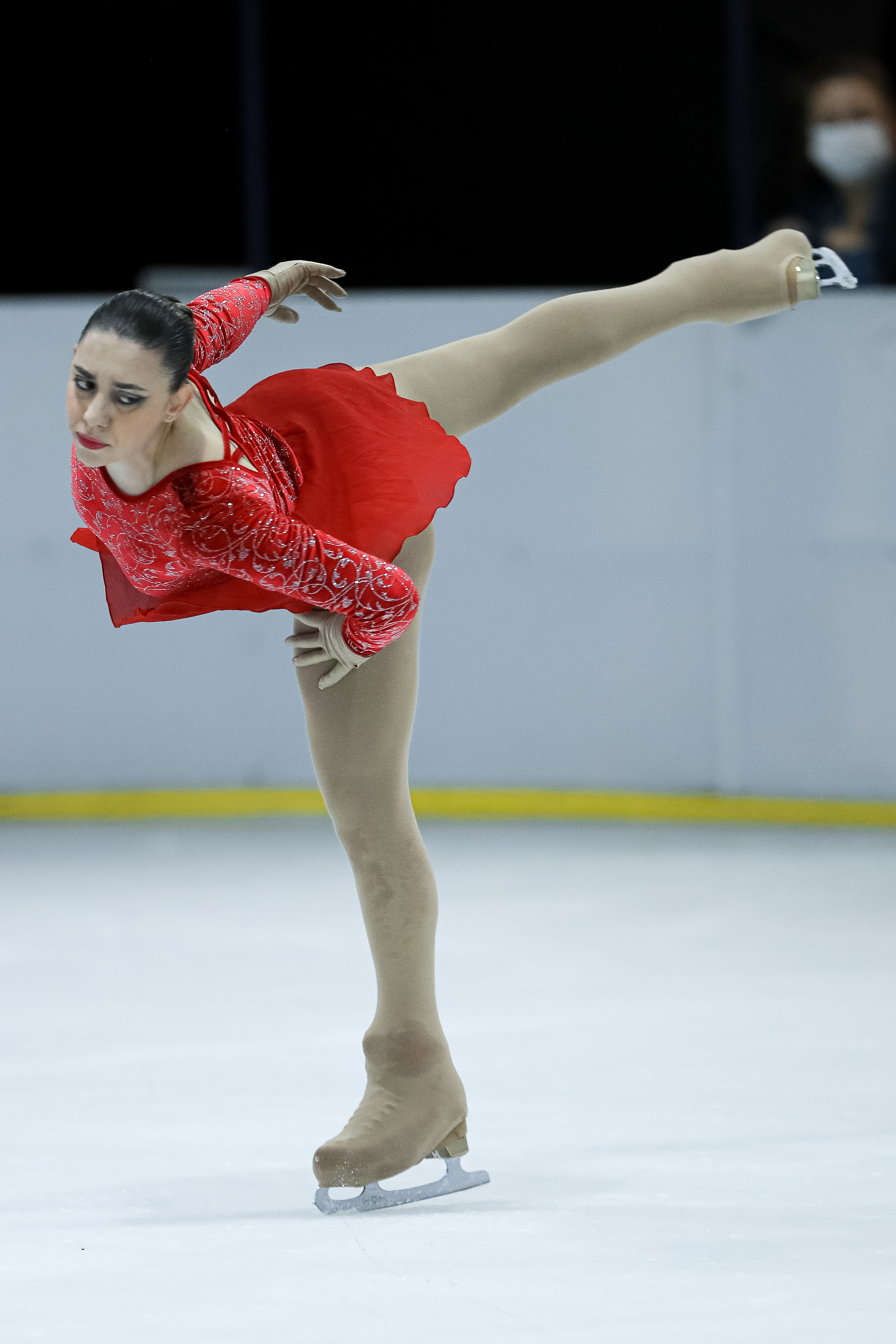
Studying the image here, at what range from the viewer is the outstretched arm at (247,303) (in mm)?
1984

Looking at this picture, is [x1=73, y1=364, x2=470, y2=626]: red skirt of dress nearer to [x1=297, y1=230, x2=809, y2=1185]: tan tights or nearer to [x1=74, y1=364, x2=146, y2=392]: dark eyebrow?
[x1=297, y1=230, x2=809, y2=1185]: tan tights

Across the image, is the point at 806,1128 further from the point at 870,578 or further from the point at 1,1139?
the point at 870,578

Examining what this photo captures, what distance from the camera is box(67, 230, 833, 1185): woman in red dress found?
177cm

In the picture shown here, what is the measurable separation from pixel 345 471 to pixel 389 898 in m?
0.52

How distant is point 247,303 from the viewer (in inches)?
83.0

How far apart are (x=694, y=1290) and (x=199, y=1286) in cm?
52

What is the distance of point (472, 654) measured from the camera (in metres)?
4.89

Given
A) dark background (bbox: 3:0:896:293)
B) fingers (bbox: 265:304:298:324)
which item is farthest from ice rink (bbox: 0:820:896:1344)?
dark background (bbox: 3:0:896:293)

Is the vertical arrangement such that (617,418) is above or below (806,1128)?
above

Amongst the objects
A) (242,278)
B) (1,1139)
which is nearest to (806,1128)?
(1,1139)

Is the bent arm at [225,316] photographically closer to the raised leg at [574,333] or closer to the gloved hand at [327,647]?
the raised leg at [574,333]

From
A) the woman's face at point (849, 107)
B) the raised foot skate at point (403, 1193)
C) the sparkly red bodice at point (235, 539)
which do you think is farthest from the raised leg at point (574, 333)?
the woman's face at point (849, 107)

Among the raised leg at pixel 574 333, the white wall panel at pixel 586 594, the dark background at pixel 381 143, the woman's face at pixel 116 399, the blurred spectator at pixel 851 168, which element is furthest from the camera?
the dark background at pixel 381 143

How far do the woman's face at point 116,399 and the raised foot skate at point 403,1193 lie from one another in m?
0.94
